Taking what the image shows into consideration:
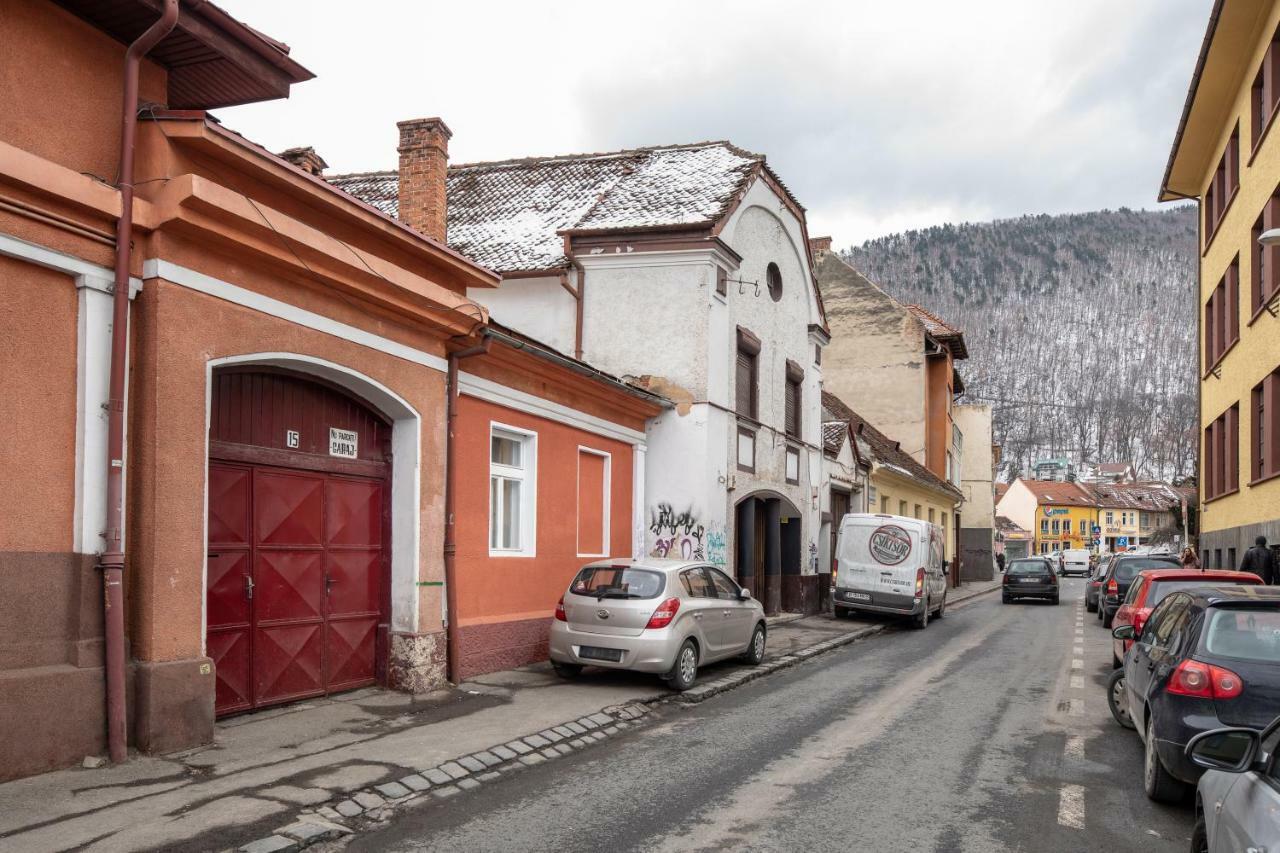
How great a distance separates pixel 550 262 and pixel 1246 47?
14053mm

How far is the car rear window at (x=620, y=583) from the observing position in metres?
11.8

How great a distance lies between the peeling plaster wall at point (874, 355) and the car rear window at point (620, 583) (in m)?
30.8

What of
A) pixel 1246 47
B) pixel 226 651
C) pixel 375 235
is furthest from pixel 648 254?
pixel 1246 47

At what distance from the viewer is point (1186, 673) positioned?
640 centimetres

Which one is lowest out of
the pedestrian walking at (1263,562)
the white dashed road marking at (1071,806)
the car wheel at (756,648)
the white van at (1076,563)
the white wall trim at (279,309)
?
the white van at (1076,563)

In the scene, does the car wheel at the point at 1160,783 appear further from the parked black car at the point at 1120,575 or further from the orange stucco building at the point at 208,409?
the parked black car at the point at 1120,575

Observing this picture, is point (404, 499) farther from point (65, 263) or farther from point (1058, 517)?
point (1058, 517)

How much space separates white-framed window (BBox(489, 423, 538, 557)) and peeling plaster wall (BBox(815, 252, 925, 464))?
96.4 ft

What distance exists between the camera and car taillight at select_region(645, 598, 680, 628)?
11.5m

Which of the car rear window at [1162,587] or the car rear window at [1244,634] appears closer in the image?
the car rear window at [1244,634]

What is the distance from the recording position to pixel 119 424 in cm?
741

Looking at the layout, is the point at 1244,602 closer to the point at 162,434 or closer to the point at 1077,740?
the point at 1077,740

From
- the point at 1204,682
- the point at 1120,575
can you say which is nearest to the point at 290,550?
the point at 1204,682

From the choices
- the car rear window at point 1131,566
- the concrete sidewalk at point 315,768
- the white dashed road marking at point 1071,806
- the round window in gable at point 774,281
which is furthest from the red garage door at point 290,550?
the car rear window at point 1131,566
